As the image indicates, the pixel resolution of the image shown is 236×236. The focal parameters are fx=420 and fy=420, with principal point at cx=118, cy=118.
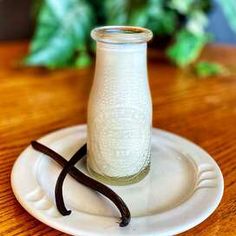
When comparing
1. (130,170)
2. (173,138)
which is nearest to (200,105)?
(173,138)

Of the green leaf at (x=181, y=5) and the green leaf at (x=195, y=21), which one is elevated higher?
the green leaf at (x=181, y=5)

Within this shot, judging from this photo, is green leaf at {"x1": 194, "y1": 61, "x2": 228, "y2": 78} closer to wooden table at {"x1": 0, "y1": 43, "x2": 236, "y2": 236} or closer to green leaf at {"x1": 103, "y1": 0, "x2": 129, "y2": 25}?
wooden table at {"x1": 0, "y1": 43, "x2": 236, "y2": 236}

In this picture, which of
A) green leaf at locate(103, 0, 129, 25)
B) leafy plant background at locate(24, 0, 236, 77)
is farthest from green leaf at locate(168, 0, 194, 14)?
green leaf at locate(103, 0, 129, 25)

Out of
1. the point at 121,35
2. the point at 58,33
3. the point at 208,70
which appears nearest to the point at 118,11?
the point at 58,33

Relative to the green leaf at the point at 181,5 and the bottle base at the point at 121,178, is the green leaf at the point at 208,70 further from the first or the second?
the bottle base at the point at 121,178

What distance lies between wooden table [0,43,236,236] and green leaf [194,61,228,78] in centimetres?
3

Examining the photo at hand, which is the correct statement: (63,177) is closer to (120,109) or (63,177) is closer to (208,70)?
(120,109)

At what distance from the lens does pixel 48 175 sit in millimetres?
488

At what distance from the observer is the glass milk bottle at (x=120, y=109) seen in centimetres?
45

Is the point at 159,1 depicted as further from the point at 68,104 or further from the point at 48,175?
the point at 48,175

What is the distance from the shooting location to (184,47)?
3.23 feet

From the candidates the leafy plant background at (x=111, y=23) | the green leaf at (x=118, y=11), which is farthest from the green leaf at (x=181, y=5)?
the green leaf at (x=118, y=11)

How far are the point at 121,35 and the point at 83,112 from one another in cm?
30

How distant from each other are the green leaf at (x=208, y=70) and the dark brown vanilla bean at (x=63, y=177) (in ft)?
1.67
